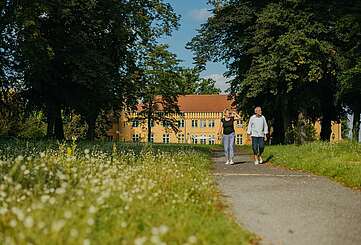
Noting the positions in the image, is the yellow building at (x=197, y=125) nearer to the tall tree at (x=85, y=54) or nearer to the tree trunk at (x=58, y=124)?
the tall tree at (x=85, y=54)

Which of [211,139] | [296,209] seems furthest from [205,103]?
[296,209]

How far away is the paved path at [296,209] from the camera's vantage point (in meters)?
7.18

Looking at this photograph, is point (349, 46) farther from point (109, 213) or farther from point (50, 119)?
point (109, 213)

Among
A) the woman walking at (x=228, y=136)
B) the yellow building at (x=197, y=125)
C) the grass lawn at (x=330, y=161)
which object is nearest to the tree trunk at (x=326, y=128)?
the grass lawn at (x=330, y=161)

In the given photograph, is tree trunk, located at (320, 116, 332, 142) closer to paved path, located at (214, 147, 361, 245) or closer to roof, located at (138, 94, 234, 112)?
paved path, located at (214, 147, 361, 245)

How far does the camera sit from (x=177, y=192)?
29.2 ft

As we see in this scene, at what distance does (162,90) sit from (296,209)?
212ft

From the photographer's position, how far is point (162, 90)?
73.4 m

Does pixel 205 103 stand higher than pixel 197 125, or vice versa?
pixel 205 103

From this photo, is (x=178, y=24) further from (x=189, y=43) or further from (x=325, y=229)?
(x=325, y=229)

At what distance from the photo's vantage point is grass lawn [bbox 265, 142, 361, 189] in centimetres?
1356

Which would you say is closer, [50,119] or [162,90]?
[50,119]

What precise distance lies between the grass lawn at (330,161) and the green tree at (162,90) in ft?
157

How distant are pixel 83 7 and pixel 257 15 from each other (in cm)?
998
